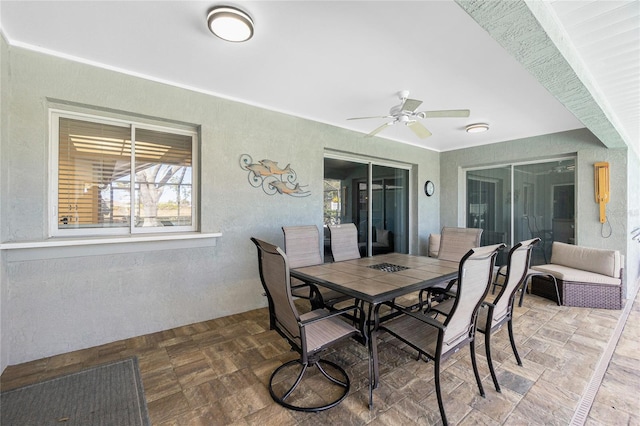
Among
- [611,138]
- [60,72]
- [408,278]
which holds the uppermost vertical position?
[60,72]

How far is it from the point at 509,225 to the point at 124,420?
19.4ft

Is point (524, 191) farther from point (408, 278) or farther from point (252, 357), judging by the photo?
point (252, 357)

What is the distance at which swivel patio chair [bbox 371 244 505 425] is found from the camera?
5.08 feet

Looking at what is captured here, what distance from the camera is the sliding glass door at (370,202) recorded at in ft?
14.6

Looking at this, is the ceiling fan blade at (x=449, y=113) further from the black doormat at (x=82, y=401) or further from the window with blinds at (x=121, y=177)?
the black doormat at (x=82, y=401)

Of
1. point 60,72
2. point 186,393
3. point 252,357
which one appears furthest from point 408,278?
point 60,72

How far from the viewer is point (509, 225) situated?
199 inches

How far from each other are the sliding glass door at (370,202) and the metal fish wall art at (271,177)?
2.42 ft

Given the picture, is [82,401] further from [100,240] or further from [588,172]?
[588,172]

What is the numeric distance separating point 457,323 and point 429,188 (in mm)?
4391

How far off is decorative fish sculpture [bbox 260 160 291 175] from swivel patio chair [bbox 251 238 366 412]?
1.77m

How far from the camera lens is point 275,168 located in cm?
354

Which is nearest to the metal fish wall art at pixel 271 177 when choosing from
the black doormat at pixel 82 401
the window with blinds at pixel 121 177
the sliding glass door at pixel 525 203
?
the window with blinds at pixel 121 177

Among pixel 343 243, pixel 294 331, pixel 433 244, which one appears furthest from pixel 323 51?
pixel 433 244
